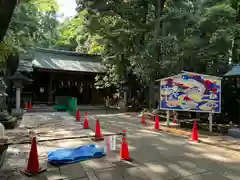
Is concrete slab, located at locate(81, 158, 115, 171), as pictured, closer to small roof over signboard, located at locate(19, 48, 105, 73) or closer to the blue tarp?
the blue tarp

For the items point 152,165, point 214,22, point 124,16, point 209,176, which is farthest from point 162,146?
point 124,16

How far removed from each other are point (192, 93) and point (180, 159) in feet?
13.3

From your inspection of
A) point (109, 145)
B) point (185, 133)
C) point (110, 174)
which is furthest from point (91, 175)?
point (185, 133)

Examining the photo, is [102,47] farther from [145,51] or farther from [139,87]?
[145,51]

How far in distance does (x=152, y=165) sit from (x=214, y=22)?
941 cm

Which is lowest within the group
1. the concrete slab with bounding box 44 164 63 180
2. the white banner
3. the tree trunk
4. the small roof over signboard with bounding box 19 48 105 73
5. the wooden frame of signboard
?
the concrete slab with bounding box 44 164 63 180

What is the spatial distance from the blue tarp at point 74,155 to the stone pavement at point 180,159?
0.87 metres

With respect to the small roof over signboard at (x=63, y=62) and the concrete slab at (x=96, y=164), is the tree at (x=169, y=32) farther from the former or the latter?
the concrete slab at (x=96, y=164)

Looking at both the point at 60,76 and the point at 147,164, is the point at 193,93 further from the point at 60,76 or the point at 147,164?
the point at 60,76

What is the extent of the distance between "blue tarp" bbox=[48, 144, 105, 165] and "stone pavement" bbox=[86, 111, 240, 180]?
87cm

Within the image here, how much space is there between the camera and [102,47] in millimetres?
17750

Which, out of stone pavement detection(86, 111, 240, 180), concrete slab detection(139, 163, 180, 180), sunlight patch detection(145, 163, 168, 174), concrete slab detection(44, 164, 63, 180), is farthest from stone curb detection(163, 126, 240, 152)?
concrete slab detection(44, 164, 63, 180)

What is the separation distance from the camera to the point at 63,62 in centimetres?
1902

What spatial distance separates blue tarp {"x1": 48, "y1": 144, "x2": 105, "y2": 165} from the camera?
14.5ft
